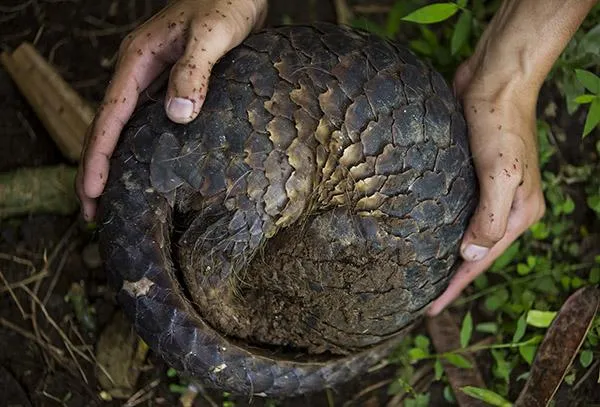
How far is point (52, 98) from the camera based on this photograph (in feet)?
6.63

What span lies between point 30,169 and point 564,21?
3.83 feet

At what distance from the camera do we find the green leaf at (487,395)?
177 cm

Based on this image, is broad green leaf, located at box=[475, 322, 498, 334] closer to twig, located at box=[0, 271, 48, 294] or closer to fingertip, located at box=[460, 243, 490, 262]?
fingertip, located at box=[460, 243, 490, 262]

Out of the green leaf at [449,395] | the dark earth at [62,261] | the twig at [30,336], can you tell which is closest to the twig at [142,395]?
the dark earth at [62,261]

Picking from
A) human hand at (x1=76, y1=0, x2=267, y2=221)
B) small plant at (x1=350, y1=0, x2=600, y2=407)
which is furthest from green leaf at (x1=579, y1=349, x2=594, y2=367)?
human hand at (x1=76, y1=0, x2=267, y2=221)

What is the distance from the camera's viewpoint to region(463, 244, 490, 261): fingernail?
1594 mm

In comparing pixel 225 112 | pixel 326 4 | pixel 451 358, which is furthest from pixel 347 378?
pixel 326 4

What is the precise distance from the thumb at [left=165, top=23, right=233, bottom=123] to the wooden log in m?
0.63

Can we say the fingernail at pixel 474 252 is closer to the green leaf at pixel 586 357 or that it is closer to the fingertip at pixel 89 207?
the green leaf at pixel 586 357

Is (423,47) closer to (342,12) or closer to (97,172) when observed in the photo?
(342,12)

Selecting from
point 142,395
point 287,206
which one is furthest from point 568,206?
point 142,395

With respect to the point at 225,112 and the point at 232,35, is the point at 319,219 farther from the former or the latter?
the point at 232,35

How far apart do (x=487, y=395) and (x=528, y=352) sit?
0.17m

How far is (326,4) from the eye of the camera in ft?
7.52
